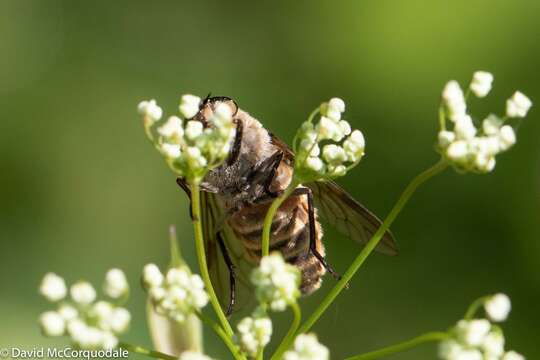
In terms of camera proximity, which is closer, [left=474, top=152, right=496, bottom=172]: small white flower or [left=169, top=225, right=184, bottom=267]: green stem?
[left=169, top=225, right=184, bottom=267]: green stem

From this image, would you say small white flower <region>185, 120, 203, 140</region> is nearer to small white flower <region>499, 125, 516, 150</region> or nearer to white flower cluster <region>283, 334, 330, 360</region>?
white flower cluster <region>283, 334, 330, 360</region>

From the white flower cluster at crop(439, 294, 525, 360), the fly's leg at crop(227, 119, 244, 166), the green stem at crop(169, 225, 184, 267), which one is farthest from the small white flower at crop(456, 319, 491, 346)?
the fly's leg at crop(227, 119, 244, 166)

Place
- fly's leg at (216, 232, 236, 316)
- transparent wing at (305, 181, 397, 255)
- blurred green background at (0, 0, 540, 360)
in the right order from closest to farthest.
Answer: transparent wing at (305, 181, 397, 255) < fly's leg at (216, 232, 236, 316) < blurred green background at (0, 0, 540, 360)

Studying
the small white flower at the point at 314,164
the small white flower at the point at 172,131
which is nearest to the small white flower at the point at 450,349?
the small white flower at the point at 314,164

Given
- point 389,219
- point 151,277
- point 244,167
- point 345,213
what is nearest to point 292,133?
point 244,167

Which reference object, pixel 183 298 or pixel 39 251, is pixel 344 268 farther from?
pixel 183 298

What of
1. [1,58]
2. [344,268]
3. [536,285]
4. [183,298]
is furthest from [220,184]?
[1,58]

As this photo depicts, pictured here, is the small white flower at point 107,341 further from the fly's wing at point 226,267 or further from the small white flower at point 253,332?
the fly's wing at point 226,267

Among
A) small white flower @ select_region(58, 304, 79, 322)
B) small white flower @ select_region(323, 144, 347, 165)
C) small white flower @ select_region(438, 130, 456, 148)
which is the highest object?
small white flower @ select_region(323, 144, 347, 165)
